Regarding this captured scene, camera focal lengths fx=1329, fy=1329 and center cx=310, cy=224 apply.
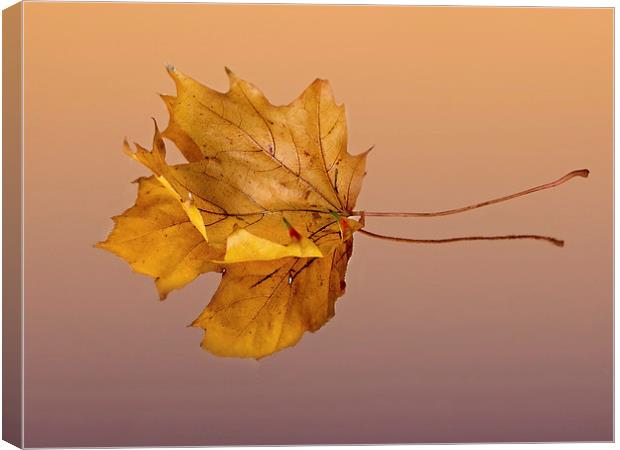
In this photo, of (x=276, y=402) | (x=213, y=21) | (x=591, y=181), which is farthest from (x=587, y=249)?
(x=213, y=21)

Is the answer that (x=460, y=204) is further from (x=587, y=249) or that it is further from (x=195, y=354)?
(x=195, y=354)

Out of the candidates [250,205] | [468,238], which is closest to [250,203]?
[250,205]

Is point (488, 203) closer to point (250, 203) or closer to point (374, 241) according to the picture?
point (374, 241)

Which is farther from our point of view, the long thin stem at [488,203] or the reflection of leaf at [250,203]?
the long thin stem at [488,203]

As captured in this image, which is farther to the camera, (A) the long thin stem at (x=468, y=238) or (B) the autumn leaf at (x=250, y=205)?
(A) the long thin stem at (x=468, y=238)

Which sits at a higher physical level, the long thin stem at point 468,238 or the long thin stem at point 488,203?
the long thin stem at point 488,203
